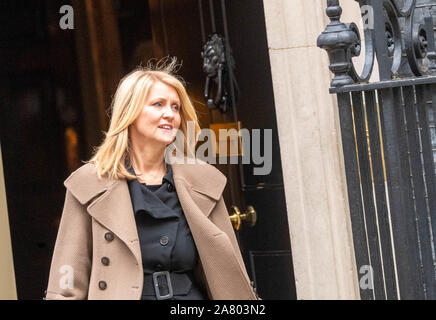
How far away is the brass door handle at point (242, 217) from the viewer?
5438 millimetres

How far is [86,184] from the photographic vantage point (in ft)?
11.6

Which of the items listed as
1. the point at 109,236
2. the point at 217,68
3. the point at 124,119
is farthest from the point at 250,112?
the point at 109,236

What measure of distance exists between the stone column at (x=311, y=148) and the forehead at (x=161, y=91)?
157 cm

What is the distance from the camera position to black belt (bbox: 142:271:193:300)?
3.43 m

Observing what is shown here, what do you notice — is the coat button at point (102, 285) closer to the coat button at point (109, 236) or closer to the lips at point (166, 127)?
the coat button at point (109, 236)

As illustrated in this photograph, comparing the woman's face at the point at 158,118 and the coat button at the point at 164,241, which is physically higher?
the woman's face at the point at 158,118

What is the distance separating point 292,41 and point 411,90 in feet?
5.88

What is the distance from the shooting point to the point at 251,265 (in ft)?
18.3

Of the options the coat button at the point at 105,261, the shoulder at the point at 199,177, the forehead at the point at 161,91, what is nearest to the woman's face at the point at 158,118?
the forehead at the point at 161,91

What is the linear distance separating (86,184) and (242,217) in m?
2.05

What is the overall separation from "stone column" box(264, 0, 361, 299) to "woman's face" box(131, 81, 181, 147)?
155cm
